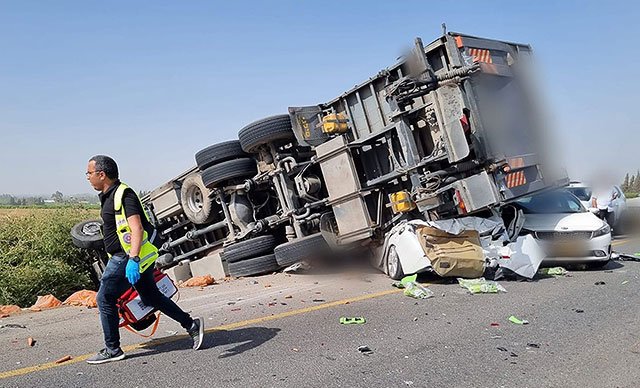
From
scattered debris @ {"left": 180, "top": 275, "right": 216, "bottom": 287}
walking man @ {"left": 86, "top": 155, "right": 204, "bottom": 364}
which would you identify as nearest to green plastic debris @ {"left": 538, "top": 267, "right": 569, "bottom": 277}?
scattered debris @ {"left": 180, "top": 275, "right": 216, "bottom": 287}

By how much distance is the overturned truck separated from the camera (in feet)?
23.7

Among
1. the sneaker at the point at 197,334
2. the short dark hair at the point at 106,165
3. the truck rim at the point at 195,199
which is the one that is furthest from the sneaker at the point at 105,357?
the truck rim at the point at 195,199

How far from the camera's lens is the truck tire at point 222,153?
9258 mm

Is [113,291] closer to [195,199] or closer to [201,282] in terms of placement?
[201,282]

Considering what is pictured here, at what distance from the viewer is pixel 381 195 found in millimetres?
8086

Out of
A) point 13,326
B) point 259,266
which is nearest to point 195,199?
point 259,266

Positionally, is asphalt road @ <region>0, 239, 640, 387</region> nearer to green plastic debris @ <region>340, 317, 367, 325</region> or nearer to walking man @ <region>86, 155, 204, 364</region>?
green plastic debris @ <region>340, 317, 367, 325</region>

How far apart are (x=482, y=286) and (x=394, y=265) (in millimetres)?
1336

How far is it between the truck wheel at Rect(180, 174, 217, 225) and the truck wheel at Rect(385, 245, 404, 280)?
142 inches

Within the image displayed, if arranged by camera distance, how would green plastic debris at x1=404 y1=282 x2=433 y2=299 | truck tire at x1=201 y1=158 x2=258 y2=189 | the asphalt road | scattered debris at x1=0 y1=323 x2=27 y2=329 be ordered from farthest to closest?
truck tire at x1=201 y1=158 x2=258 y2=189 < green plastic debris at x1=404 y1=282 x2=433 y2=299 < scattered debris at x1=0 y1=323 x2=27 y2=329 < the asphalt road

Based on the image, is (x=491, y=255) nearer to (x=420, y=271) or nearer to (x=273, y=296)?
(x=420, y=271)

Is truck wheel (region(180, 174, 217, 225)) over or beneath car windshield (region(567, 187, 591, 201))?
over

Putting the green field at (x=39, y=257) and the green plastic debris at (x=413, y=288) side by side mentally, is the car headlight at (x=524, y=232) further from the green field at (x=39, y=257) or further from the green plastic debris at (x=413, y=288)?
the green field at (x=39, y=257)

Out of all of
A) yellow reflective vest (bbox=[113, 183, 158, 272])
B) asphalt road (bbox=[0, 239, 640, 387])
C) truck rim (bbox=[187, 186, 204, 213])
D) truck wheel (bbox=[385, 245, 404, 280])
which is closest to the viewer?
asphalt road (bbox=[0, 239, 640, 387])
